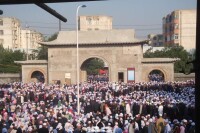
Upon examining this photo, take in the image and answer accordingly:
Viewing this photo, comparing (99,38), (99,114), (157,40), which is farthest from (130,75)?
(157,40)

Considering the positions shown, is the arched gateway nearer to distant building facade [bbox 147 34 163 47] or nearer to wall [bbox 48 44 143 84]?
wall [bbox 48 44 143 84]

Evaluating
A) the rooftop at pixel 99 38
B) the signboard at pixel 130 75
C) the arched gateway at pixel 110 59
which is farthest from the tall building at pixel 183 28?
the signboard at pixel 130 75

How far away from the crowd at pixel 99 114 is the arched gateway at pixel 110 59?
10634mm

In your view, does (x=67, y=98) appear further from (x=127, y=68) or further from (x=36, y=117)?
(x=127, y=68)

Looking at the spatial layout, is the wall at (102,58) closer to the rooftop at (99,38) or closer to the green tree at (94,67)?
the rooftop at (99,38)

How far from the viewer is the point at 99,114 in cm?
1919

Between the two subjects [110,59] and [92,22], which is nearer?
[110,59]

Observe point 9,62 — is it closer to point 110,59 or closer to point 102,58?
point 102,58

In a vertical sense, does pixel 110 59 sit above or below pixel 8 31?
below

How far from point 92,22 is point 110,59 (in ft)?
218

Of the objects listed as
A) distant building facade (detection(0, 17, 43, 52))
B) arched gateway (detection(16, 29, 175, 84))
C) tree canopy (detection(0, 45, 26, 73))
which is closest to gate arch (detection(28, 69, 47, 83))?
arched gateway (detection(16, 29, 175, 84))

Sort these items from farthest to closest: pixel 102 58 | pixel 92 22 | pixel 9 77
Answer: pixel 92 22, pixel 9 77, pixel 102 58

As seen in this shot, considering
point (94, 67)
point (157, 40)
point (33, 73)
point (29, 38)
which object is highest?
point (157, 40)

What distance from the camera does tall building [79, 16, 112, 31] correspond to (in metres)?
109
